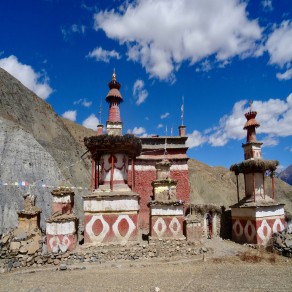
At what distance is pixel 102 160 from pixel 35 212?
210 inches

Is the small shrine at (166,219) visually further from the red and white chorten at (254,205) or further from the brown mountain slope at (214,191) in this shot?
the brown mountain slope at (214,191)

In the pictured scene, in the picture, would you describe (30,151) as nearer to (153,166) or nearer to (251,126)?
(153,166)

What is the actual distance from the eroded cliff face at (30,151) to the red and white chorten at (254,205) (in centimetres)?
1281

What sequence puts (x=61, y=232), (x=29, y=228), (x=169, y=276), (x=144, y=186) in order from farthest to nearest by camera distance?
(x=144, y=186)
(x=29, y=228)
(x=61, y=232)
(x=169, y=276)

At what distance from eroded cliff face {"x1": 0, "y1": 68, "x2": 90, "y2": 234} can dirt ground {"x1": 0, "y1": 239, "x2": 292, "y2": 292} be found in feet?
21.8

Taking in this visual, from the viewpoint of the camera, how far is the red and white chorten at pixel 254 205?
2080 centimetres

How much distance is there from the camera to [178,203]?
18.0 meters

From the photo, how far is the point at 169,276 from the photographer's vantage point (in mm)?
13047

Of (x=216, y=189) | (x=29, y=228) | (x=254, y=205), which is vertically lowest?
(x=29, y=228)

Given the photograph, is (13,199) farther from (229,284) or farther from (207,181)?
(207,181)

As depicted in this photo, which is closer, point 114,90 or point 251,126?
point 114,90

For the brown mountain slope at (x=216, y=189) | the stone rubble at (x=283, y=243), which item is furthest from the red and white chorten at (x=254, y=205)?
the brown mountain slope at (x=216, y=189)

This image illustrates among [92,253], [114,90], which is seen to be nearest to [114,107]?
[114,90]

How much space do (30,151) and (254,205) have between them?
2893cm
